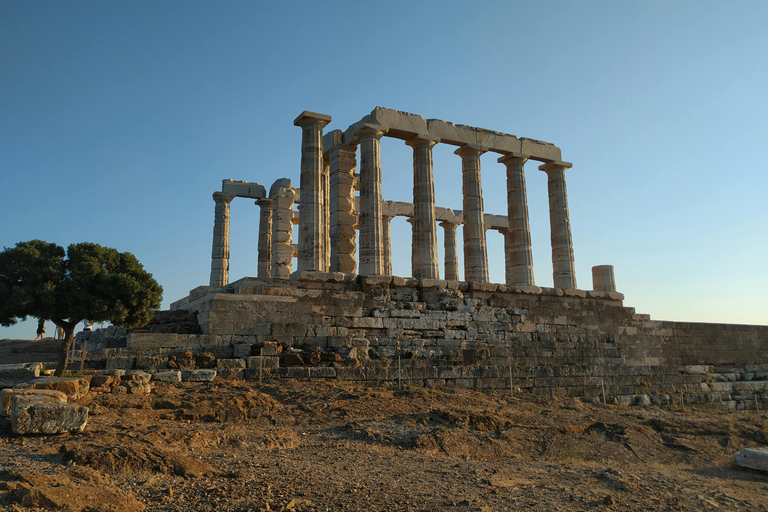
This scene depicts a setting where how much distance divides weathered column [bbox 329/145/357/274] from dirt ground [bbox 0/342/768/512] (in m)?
8.20

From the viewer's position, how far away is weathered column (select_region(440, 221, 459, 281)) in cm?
3137

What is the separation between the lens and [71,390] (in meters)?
9.56

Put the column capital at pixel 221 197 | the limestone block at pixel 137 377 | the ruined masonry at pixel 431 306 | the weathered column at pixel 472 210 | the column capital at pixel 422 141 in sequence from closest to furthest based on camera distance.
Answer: the limestone block at pixel 137 377 → the ruined masonry at pixel 431 306 → the column capital at pixel 422 141 → the weathered column at pixel 472 210 → the column capital at pixel 221 197

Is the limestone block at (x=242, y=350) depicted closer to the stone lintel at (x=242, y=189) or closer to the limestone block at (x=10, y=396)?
the limestone block at (x=10, y=396)

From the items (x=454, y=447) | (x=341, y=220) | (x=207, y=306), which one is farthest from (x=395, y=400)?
(x=341, y=220)

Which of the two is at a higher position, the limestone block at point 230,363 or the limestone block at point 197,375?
the limestone block at point 230,363

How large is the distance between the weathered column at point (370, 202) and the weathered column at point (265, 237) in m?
8.51

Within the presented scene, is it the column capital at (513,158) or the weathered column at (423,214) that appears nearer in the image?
the weathered column at (423,214)

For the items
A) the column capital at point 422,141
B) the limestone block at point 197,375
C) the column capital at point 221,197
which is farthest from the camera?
A: the column capital at point 221,197

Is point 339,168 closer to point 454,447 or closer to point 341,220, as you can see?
point 341,220

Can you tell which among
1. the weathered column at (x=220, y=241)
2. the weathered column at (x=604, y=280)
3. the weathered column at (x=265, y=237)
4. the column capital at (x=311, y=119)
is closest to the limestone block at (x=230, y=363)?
the column capital at (x=311, y=119)

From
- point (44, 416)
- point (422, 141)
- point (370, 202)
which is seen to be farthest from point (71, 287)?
point (422, 141)

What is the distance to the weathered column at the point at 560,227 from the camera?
24.5 metres

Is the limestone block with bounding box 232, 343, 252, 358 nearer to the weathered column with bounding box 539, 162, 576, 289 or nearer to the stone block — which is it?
the stone block
